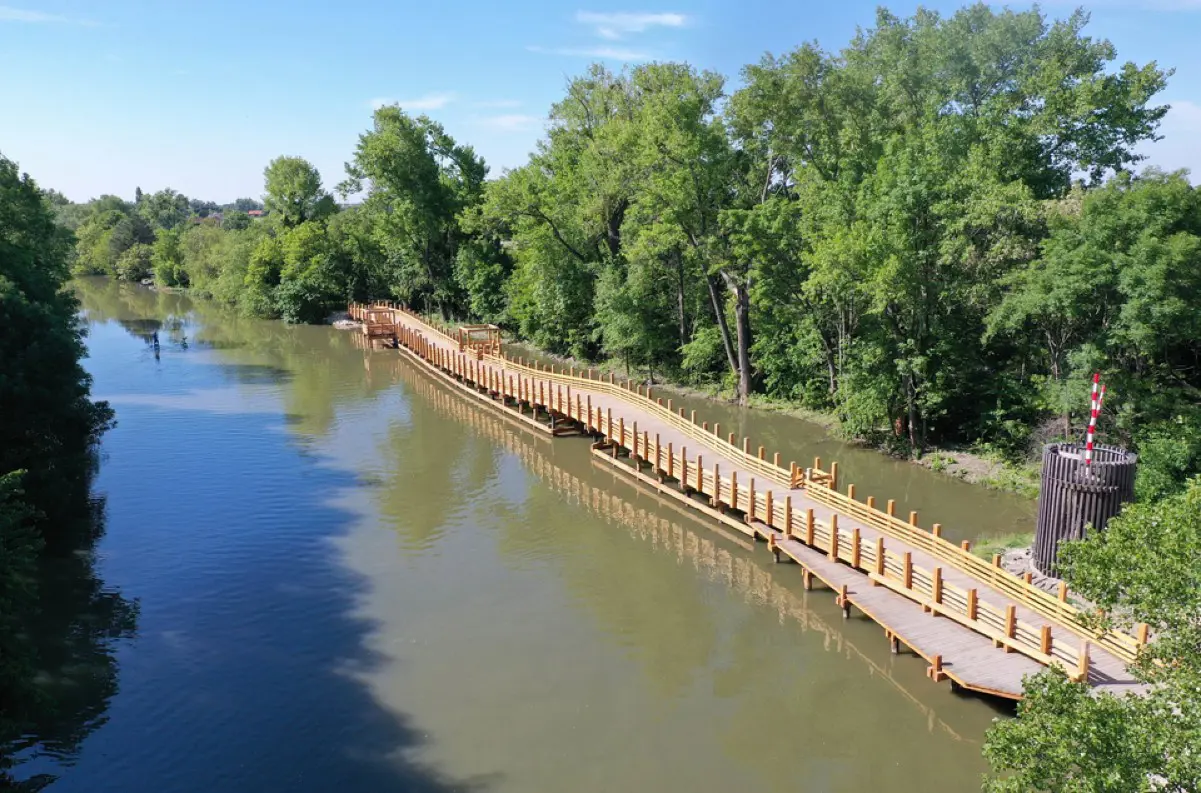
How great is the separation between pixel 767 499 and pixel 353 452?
17285 millimetres

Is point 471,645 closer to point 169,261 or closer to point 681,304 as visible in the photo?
point 681,304

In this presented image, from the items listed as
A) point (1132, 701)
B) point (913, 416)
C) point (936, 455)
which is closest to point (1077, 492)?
point (1132, 701)

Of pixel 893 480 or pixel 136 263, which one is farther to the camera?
pixel 136 263

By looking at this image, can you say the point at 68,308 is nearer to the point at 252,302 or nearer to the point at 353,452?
the point at 353,452

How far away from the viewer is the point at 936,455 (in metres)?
29.5

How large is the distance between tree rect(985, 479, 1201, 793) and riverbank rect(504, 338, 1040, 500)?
18002 millimetres

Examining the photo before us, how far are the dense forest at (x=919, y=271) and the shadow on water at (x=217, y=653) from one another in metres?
2.95

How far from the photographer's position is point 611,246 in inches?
1962

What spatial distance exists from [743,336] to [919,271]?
37.2 ft

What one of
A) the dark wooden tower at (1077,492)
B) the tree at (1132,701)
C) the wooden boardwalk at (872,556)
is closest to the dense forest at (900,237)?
the dark wooden tower at (1077,492)

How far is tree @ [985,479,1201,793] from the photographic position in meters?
7.19

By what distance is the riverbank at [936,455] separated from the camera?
26.6m

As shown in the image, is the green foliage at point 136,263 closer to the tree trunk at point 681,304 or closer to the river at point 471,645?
the tree trunk at point 681,304

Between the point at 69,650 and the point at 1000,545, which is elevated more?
the point at 1000,545
